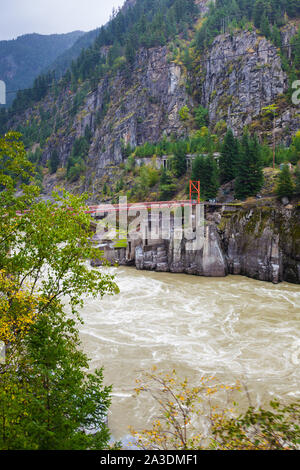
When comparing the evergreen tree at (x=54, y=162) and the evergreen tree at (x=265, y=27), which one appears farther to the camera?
the evergreen tree at (x=54, y=162)

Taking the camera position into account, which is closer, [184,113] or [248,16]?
[184,113]

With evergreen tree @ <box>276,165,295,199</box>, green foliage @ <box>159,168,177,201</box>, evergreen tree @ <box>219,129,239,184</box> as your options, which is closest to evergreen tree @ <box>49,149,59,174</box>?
green foliage @ <box>159,168,177,201</box>

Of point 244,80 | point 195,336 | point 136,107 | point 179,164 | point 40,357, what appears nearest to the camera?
point 40,357

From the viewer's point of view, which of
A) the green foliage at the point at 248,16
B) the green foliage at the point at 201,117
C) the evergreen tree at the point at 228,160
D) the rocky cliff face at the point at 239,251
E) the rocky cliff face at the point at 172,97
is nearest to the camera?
the rocky cliff face at the point at 239,251

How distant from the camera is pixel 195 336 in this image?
2262 cm

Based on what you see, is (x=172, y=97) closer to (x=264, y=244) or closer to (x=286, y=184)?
(x=286, y=184)

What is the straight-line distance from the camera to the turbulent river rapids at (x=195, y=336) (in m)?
16.7

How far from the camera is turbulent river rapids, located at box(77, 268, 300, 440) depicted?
1670 centimetres

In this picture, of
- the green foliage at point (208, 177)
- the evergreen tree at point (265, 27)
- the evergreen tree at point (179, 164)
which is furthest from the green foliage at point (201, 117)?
the green foliage at point (208, 177)

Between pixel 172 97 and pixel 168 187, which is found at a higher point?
pixel 172 97

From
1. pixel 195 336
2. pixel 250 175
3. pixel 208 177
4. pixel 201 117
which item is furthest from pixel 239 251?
pixel 201 117

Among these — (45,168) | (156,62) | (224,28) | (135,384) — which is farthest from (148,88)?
(135,384)

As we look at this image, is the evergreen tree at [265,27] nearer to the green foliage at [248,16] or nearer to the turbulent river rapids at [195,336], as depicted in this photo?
the green foliage at [248,16]

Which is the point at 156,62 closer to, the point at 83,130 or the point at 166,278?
the point at 83,130
